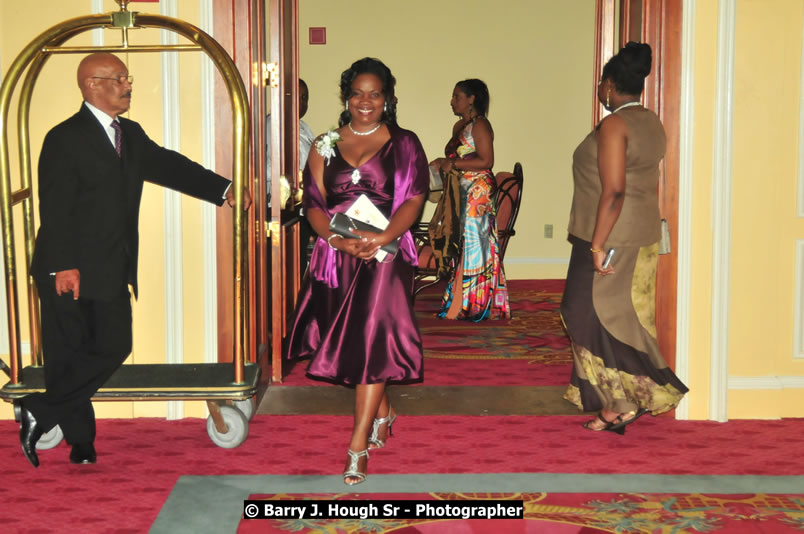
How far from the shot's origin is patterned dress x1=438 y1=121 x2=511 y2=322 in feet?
23.0

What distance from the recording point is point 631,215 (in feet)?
13.9

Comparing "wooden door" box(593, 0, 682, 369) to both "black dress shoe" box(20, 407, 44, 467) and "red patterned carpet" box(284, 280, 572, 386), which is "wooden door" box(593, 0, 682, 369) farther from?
"black dress shoe" box(20, 407, 44, 467)

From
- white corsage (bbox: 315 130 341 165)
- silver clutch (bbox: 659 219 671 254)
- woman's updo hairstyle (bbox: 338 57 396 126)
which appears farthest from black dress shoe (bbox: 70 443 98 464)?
silver clutch (bbox: 659 219 671 254)

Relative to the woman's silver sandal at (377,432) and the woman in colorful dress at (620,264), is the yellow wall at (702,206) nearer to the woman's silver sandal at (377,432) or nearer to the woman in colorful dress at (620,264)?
the woman in colorful dress at (620,264)

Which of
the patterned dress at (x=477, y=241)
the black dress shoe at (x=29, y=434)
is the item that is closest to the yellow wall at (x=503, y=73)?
the patterned dress at (x=477, y=241)

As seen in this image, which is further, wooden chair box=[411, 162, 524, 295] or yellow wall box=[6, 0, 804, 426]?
wooden chair box=[411, 162, 524, 295]

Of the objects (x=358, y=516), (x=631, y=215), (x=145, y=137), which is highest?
(x=145, y=137)

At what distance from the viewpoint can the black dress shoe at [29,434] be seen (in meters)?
3.81

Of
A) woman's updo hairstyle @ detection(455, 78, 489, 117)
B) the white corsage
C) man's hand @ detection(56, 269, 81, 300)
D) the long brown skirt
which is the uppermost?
woman's updo hairstyle @ detection(455, 78, 489, 117)

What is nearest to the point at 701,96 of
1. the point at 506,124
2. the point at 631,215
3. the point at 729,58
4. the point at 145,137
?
the point at 729,58

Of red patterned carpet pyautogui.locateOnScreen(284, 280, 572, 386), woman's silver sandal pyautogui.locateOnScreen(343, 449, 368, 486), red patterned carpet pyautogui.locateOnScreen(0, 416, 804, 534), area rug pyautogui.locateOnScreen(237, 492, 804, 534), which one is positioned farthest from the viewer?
red patterned carpet pyautogui.locateOnScreen(284, 280, 572, 386)

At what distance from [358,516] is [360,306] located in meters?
0.78

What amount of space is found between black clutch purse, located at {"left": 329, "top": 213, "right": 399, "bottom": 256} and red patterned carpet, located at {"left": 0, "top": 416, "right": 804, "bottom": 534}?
84cm

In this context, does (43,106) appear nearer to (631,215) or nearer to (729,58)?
(631,215)
